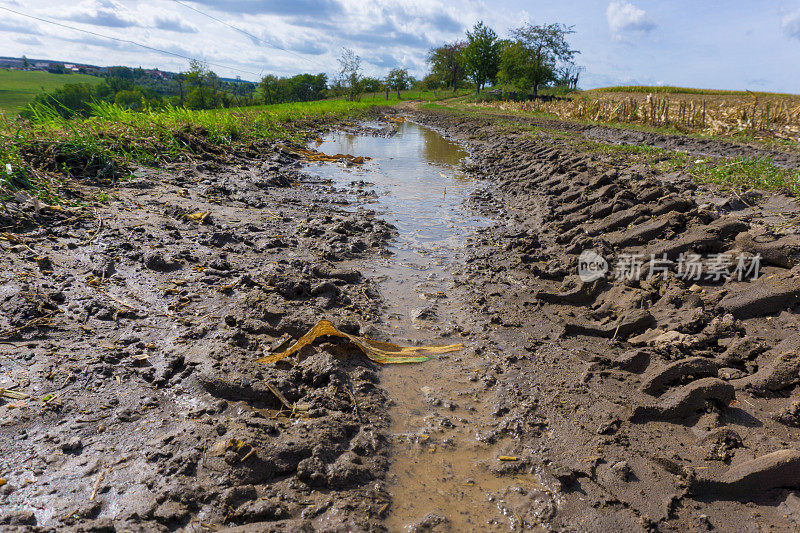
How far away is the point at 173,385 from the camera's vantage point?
2619 millimetres

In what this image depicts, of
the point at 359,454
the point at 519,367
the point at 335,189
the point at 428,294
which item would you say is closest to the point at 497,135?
the point at 335,189

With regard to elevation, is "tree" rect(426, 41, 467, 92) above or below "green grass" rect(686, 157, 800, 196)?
above

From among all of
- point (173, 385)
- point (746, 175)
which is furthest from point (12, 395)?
point (746, 175)

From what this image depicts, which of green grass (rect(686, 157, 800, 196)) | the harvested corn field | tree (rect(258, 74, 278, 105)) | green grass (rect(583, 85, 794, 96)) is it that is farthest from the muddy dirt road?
tree (rect(258, 74, 278, 105))

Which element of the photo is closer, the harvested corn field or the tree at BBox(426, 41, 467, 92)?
the harvested corn field

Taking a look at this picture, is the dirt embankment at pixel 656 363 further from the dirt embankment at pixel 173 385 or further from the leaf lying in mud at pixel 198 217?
the leaf lying in mud at pixel 198 217

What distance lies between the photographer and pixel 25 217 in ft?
13.9

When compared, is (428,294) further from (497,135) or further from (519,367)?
(497,135)

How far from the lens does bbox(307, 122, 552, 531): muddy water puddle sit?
6.77 feet

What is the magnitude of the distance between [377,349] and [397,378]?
14.6 inches

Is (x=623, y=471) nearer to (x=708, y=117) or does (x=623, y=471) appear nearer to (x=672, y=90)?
(x=708, y=117)

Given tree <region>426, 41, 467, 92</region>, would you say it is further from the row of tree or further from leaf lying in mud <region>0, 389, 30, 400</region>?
leaf lying in mud <region>0, 389, 30, 400</region>

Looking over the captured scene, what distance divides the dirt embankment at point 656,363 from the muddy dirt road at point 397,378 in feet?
0.05

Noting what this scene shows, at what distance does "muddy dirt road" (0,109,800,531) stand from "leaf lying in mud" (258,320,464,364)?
8cm
